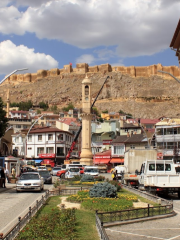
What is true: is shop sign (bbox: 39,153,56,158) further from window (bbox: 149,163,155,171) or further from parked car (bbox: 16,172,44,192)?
window (bbox: 149,163,155,171)

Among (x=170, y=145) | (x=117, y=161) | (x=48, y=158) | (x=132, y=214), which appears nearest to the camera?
(x=132, y=214)

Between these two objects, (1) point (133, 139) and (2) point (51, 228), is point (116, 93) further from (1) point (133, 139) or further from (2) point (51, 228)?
(2) point (51, 228)

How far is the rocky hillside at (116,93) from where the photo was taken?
15875 cm

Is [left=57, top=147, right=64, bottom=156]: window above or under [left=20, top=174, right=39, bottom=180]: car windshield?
above

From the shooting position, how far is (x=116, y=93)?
174000 mm

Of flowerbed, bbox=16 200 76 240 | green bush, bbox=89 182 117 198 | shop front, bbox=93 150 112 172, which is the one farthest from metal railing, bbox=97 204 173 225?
shop front, bbox=93 150 112 172

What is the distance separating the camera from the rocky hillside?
158750 mm

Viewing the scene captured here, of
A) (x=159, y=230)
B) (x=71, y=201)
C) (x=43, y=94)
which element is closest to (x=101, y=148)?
(x=71, y=201)

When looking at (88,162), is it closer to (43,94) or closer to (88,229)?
(88,229)

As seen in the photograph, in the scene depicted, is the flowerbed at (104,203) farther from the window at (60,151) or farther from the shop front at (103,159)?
the window at (60,151)

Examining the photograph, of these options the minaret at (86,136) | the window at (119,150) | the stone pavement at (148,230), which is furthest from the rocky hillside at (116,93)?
the stone pavement at (148,230)

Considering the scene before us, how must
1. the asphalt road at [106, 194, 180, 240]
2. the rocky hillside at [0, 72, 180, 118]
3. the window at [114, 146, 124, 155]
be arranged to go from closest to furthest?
the asphalt road at [106, 194, 180, 240]
the window at [114, 146, 124, 155]
the rocky hillside at [0, 72, 180, 118]

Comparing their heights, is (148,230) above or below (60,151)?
below

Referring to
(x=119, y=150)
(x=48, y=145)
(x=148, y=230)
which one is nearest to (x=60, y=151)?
(x=48, y=145)
